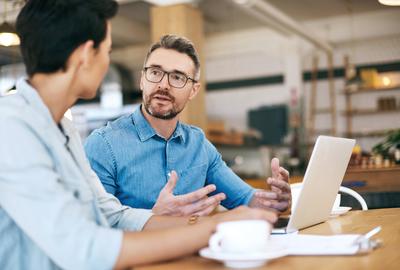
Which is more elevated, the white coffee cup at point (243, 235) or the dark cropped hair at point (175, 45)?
the dark cropped hair at point (175, 45)

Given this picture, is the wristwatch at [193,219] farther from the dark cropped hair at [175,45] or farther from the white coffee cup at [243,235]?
the dark cropped hair at [175,45]

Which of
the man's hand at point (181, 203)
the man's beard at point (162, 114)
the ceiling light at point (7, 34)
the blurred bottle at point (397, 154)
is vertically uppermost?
the ceiling light at point (7, 34)

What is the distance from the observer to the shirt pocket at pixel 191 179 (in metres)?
2.56

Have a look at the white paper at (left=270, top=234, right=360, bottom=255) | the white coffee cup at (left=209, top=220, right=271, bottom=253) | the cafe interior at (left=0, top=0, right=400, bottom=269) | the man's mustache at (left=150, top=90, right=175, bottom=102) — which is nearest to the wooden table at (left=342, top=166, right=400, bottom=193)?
the cafe interior at (left=0, top=0, right=400, bottom=269)

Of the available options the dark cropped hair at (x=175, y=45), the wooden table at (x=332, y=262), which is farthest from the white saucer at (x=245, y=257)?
the dark cropped hair at (x=175, y=45)

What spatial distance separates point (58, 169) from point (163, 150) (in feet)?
3.81

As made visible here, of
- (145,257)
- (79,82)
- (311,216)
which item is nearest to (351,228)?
(311,216)

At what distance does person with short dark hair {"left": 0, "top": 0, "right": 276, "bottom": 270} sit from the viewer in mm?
1265

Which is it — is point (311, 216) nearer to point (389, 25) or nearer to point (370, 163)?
point (370, 163)

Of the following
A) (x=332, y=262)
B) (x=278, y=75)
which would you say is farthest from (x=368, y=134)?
(x=332, y=262)

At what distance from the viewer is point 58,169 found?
1.41 m

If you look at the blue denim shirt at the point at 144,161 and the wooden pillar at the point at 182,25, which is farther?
the wooden pillar at the point at 182,25

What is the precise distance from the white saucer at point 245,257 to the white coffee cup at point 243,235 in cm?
2

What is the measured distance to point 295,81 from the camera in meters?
11.8
